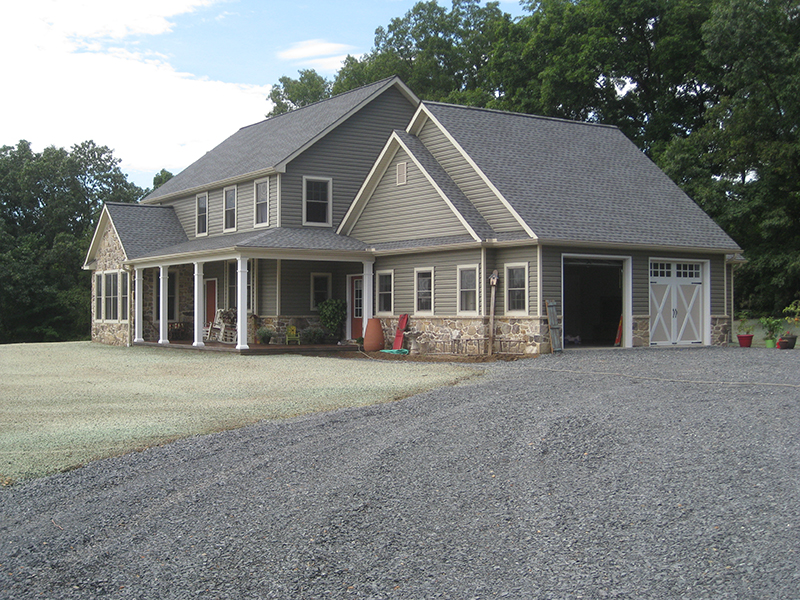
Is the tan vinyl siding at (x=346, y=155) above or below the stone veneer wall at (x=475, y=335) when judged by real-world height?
above

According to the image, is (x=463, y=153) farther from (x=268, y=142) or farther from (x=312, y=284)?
(x=268, y=142)

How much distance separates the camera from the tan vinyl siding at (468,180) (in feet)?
64.2

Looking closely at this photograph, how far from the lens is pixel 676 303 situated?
824 inches

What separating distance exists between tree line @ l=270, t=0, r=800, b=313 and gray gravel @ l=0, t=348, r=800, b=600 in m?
22.4

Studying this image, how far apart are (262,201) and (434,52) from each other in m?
26.0

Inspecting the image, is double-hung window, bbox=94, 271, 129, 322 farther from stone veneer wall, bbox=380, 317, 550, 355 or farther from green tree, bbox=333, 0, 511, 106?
green tree, bbox=333, 0, 511, 106

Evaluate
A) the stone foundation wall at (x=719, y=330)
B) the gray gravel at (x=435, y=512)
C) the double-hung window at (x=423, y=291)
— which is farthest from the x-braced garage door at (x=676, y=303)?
the gray gravel at (x=435, y=512)

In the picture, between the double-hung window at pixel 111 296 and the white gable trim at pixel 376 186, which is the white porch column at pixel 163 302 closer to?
the double-hung window at pixel 111 296

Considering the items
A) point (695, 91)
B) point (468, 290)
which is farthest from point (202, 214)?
point (695, 91)

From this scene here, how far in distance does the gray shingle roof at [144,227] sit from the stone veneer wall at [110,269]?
39cm

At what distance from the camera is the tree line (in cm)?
2875

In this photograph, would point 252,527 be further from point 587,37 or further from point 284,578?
point 587,37

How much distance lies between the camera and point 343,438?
8.61 metres

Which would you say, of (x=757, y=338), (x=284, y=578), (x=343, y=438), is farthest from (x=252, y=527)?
(x=757, y=338)
